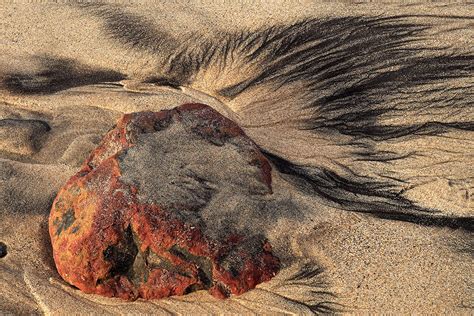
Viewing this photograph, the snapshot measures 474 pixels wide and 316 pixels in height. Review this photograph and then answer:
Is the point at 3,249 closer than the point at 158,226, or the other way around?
the point at 158,226

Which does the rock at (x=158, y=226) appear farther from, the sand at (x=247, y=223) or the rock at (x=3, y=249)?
the rock at (x=3, y=249)

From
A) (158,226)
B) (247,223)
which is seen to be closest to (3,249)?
(158,226)

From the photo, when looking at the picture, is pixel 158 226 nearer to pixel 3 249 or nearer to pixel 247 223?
pixel 247 223

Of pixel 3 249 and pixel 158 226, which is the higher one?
pixel 158 226

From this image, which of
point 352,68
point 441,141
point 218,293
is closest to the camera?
A: point 218,293

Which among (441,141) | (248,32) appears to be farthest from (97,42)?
(441,141)

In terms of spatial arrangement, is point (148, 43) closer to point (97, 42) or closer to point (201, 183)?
point (97, 42)
